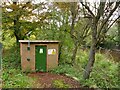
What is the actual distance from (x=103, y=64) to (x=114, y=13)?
135cm

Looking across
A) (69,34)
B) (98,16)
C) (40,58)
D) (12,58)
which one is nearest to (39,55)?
(40,58)

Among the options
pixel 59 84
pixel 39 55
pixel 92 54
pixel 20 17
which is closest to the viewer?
pixel 59 84

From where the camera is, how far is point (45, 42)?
394cm

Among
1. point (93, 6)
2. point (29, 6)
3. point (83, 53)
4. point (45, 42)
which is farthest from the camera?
point (83, 53)

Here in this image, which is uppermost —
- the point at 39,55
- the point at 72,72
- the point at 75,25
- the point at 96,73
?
the point at 75,25

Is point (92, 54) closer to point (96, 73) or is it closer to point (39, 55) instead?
point (96, 73)

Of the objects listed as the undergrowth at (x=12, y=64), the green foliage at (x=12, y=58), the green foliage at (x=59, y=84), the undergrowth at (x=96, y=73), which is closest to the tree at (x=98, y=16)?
the undergrowth at (x=96, y=73)

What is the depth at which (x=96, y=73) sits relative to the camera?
3.13 metres

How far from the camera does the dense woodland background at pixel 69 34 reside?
9.25 ft

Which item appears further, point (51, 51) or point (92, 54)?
point (51, 51)

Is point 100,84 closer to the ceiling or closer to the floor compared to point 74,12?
closer to the floor

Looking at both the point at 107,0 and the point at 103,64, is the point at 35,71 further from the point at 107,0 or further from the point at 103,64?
the point at 107,0

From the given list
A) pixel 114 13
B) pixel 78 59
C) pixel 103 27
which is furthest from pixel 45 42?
pixel 114 13

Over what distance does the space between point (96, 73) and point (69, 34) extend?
125 cm
